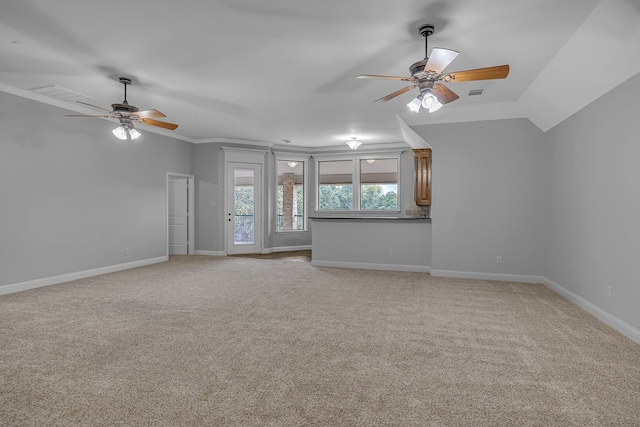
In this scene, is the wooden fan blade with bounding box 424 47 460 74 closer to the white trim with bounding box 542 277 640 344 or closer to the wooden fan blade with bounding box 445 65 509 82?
the wooden fan blade with bounding box 445 65 509 82

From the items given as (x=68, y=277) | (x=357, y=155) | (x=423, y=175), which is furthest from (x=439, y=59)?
(x=357, y=155)

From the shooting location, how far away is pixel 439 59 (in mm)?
2689

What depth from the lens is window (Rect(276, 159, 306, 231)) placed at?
30.6ft

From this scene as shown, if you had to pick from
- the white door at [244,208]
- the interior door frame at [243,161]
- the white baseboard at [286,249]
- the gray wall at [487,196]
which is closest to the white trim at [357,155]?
the interior door frame at [243,161]

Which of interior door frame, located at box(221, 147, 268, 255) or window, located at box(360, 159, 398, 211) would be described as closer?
interior door frame, located at box(221, 147, 268, 255)

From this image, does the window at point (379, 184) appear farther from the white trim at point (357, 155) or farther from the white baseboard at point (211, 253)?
the white baseboard at point (211, 253)

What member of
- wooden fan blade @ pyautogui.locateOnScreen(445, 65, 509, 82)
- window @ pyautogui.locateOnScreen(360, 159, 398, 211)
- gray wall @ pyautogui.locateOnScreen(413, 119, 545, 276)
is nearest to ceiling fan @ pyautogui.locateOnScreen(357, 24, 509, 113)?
wooden fan blade @ pyautogui.locateOnScreen(445, 65, 509, 82)

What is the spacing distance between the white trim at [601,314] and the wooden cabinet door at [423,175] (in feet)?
8.89

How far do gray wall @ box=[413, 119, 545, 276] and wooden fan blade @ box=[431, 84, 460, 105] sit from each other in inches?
97.3

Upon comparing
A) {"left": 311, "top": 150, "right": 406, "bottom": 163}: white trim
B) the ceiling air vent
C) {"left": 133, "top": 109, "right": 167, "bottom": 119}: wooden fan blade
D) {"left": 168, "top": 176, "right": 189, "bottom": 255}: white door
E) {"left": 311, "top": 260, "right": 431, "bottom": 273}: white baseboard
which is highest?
the ceiling air vent

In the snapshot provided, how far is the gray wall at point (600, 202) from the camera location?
3.06 m

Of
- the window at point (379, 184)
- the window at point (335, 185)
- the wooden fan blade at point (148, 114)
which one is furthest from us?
the window at point (335, 185)

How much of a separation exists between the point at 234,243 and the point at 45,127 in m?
4.32

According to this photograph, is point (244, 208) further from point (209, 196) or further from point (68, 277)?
point (68, 277)
